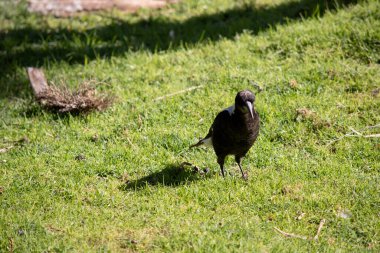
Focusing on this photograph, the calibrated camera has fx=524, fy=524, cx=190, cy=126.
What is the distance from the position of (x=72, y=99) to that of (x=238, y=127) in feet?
8.05

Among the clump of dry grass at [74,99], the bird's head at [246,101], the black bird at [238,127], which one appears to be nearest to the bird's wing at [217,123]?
the black bird at [238,127]

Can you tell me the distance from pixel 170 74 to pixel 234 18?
2.14m

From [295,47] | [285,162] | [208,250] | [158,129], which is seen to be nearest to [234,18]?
[295,47]

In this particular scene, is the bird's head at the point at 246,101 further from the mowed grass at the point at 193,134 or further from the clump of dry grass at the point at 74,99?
the clump of dry grass at the point at 74,99

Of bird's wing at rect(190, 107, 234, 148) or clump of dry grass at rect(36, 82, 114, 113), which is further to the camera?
clump of dry grass at rect(36, 82, 114, 113)

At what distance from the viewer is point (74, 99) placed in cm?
627

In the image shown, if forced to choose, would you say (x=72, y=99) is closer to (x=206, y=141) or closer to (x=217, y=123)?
(x=206, y=141)

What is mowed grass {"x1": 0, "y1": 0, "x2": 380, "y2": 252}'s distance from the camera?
14.1 ft

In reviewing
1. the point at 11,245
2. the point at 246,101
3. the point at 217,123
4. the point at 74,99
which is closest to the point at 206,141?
the point at 217,123

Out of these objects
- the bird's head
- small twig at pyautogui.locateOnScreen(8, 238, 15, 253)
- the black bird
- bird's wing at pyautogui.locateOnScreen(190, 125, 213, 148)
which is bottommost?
small twig at pyautogui.locateOnScreen(8, 238, 15, 253)

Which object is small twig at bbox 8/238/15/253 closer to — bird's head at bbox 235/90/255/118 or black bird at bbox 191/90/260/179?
black bird at bbox 191/90/260/179

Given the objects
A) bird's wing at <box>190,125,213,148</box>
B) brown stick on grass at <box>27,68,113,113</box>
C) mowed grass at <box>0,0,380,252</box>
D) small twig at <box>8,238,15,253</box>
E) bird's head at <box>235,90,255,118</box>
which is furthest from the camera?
brown stick on grass at <box>27,68,113,113</box>

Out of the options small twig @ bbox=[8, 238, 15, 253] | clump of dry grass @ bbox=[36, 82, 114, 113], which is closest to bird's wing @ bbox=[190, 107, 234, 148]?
clump of dry grass @ bbox=[36, 82, 114, 113]

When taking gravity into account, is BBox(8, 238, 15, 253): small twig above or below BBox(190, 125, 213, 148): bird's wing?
below
